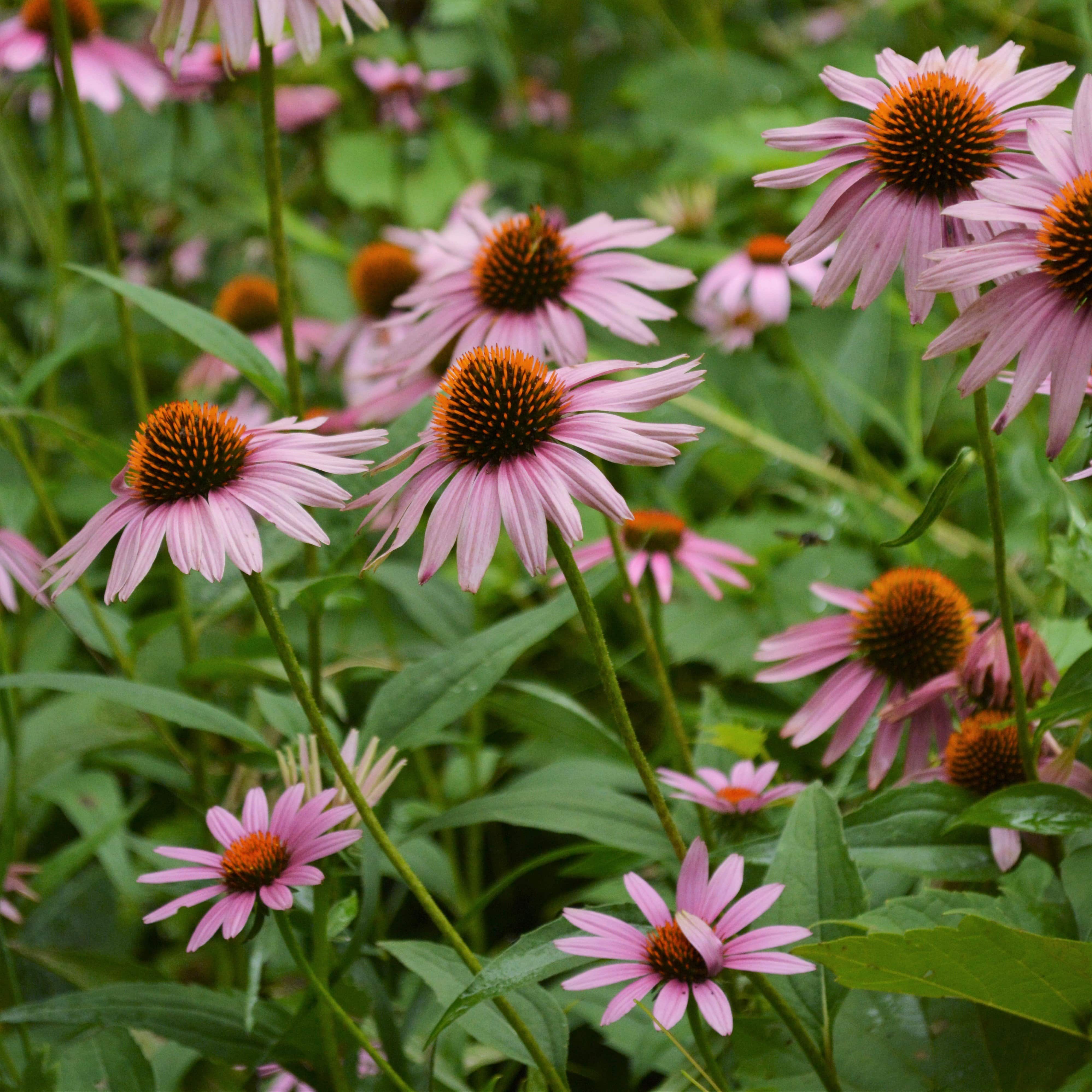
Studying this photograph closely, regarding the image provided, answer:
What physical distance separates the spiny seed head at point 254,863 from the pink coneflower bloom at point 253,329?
1.06m

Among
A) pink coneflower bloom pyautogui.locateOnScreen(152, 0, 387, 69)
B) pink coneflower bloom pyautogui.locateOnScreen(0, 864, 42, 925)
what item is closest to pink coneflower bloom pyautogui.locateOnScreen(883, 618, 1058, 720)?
pink coneflower bloom pyautogui.locateOnScreen(152, 0, 387, 69)

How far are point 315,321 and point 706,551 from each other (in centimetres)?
102

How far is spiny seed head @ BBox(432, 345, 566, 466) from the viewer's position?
0.61 m

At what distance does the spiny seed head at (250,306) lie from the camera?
1705 mm

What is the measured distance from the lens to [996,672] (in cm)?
73

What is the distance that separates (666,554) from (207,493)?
20.5 inches

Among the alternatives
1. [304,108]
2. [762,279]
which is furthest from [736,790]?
[304,108]

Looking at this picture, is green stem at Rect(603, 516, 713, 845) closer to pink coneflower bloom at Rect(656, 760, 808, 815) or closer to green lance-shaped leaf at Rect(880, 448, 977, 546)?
pink coneflower bloom at Rect(656, 760, 808, 815)

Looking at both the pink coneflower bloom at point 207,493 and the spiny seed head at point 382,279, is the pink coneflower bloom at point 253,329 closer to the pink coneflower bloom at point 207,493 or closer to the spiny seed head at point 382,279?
the spiny seed head at point 382,279

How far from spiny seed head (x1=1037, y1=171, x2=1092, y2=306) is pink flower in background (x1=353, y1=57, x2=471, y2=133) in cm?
161

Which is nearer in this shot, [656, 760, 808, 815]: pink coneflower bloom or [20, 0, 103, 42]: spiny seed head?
[656, 760, 808, 815]: pink coneflower bloom

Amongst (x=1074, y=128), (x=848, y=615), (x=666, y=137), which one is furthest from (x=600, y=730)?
(x=666, y=137)

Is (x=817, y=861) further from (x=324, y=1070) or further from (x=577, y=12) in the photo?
(x=577, y=12)

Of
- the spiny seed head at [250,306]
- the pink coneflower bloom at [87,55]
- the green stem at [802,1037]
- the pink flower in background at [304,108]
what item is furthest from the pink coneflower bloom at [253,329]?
the green stem at [802,1037]
